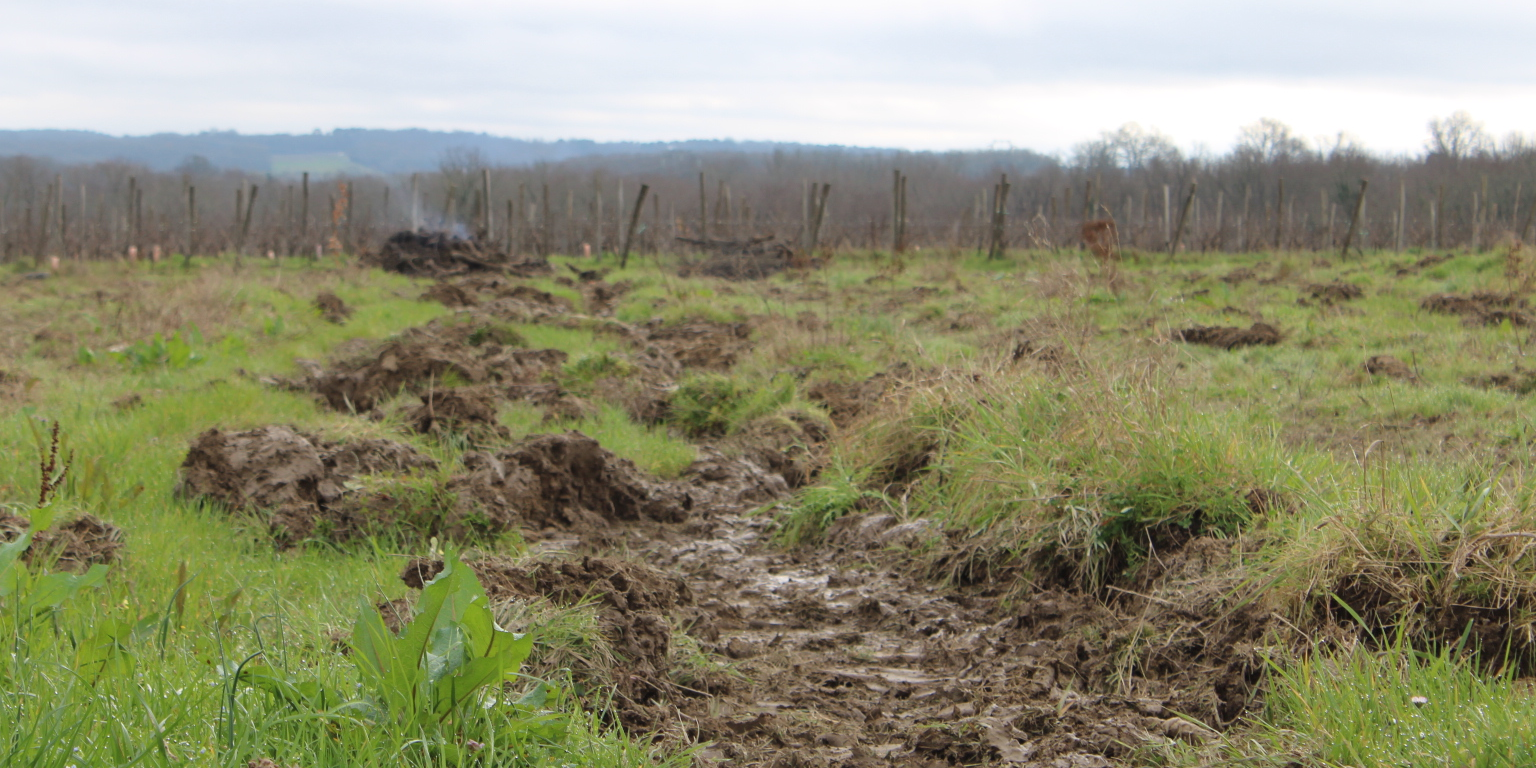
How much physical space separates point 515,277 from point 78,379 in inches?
499

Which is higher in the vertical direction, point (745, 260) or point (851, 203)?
point (851, 203)

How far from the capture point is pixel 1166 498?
3754 mm

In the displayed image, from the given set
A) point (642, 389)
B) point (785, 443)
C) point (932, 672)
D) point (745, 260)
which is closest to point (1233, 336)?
point (785, 443)

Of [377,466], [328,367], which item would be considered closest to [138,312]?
[328,367]

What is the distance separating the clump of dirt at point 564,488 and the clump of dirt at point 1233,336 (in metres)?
5.67

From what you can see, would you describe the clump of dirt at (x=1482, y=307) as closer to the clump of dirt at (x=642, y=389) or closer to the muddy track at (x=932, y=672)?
the clump of dirt at (x=642, y=389)

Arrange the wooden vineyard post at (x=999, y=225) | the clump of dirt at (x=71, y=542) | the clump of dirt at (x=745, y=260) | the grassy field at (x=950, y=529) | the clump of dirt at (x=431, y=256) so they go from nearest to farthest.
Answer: the grassy field at (x=950, y=529) < the clump of dirt at (x=71, y=542) < the clump of dirt at (x=745, y=260) < the clump of dirt at (x=431, y=256) < the wooden vineyard post at (x=999, y=225)

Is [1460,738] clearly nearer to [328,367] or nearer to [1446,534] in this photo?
[1446,534]

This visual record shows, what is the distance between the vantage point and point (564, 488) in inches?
203

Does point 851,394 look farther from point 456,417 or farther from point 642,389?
point 456,417

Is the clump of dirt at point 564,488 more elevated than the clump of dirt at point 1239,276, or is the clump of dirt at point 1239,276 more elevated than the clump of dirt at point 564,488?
the clump of dirt at point 1239,276

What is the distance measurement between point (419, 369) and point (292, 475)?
3.27 metres

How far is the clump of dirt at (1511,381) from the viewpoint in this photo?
6.48 meters

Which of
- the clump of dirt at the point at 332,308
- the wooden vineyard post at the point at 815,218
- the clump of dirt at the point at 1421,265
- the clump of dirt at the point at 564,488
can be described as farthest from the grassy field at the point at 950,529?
the wooden vineyard post at the point at 815,218
